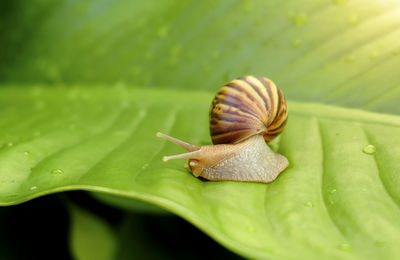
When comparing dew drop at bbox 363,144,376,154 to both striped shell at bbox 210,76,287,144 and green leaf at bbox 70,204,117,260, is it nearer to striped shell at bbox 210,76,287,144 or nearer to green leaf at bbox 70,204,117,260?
striped shell at bbox 210,76,287,144

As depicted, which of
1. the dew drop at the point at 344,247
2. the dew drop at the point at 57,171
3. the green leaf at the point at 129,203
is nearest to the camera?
the dew drop at the point at 344,247

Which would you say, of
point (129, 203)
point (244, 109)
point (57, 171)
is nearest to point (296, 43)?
point (244, 109)

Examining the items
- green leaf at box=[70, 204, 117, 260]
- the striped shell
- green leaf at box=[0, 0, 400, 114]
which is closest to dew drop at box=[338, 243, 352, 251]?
the striped shell

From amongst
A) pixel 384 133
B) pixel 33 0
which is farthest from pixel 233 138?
pixel 33 0

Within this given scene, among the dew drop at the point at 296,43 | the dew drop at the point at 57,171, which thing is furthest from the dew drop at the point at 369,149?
the dew drop at the point at 57,171

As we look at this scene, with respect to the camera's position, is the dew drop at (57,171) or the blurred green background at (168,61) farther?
the blurred green background at (168,61)

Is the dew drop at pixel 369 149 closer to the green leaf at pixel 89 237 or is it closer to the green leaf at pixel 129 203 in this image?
the green leaf at pixel 129 203

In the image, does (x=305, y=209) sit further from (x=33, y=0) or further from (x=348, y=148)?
(x=33, y=0)

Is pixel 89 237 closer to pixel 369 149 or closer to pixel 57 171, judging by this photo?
pixel 57 171
